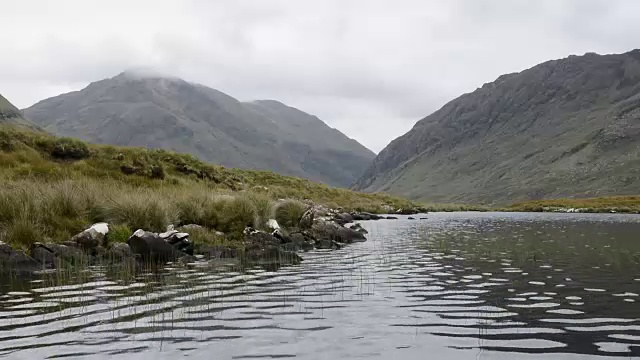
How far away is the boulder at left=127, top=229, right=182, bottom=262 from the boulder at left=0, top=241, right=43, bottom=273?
11.3 ft

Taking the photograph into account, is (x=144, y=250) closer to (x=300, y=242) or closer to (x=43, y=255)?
(x=43, y=255)

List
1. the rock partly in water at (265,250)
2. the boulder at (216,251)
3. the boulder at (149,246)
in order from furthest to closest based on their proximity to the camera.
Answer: the boulder at (216,251), the rock partly in water at (265,250), the boulder at (149,246)

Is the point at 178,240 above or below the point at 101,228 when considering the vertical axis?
below

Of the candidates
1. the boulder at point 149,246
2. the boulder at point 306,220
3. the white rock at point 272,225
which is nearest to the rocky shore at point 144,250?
the boulder at point 149,246

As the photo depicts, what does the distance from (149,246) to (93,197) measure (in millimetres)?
5162

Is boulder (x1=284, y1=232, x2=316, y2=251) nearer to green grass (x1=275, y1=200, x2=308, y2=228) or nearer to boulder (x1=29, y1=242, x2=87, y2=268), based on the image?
green grass (x1=275, y1=200, x2=308, y2=228)

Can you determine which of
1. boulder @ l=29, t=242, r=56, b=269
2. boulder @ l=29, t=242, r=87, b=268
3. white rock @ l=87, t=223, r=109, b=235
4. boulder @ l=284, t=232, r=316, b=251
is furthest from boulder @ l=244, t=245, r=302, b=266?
boulder @ l=29, t=242, r=56, b=269

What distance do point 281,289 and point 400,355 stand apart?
615 cm

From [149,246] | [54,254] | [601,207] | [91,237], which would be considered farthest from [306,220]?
[601,207]

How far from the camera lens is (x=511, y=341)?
897 centimetres

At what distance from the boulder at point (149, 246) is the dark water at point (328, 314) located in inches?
117

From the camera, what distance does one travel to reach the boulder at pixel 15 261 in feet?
52.3

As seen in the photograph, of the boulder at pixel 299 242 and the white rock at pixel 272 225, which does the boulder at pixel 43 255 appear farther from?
the white rock at pixel 272 225

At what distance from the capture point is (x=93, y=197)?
22.9 m
